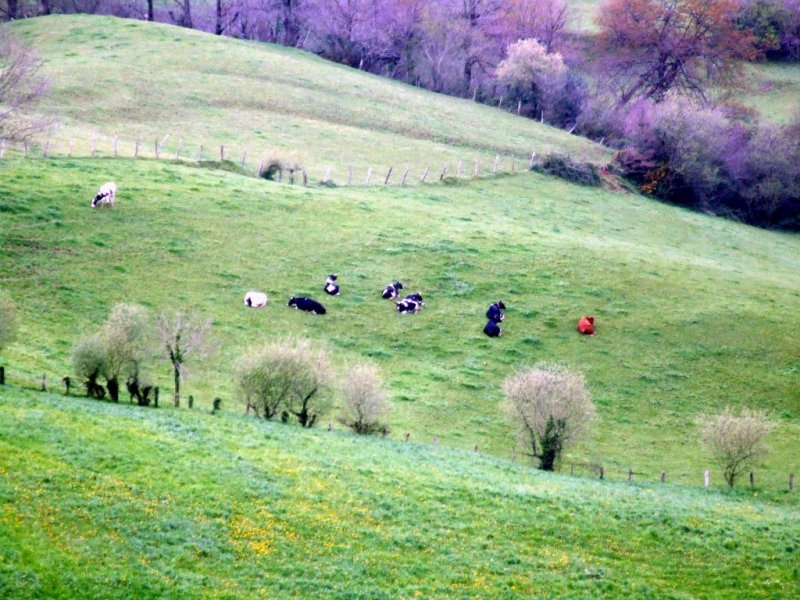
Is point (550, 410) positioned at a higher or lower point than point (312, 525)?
higher

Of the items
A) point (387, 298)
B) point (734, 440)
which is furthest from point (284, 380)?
point (734, 440)

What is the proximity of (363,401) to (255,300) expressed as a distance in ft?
33.3

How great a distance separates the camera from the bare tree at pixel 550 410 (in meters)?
31.2

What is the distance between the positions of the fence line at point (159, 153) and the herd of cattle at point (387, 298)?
598 cm

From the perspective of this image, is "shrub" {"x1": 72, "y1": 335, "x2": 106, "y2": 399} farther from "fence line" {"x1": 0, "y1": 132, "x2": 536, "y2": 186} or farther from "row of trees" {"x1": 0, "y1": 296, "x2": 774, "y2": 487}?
"fence line" {"x1": 0, "y1": 132, "x2": 536, "y2": 186}

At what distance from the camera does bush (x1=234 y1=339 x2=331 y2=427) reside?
30719 millimetres

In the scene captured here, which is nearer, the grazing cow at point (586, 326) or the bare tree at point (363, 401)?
the bare tree at point (363, 401)

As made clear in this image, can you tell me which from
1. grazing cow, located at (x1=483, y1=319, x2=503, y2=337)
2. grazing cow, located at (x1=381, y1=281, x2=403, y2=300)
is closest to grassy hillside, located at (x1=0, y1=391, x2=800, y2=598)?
grazing cow, located at (x1=483, y1=319, x2=503, y2=337)

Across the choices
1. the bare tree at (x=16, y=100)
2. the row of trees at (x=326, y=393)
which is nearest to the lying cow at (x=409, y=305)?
the row of trees at (x=326, y=393)

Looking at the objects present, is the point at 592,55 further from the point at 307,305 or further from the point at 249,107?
the point at 307,305

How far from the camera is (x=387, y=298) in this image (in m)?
42.4

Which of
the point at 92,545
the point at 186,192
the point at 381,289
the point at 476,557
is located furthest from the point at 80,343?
the point at 186,192

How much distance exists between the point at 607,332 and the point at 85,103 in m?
38.5

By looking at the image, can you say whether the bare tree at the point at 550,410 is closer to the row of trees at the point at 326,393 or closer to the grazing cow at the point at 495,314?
the row of trees at the point at 326,393
